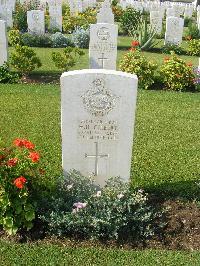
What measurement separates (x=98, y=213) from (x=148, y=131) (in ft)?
11.7

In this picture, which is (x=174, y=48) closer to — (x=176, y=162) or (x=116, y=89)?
(x=176, y=162)

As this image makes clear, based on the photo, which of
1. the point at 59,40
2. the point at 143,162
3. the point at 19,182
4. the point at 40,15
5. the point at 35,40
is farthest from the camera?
the point at 40,15

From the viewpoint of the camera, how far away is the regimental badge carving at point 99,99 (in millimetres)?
4598

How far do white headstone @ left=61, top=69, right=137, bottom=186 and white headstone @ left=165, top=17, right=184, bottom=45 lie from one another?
42.8 ft

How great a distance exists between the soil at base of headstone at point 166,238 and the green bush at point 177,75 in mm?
6373

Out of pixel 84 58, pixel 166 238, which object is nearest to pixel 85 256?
pixel 166 238

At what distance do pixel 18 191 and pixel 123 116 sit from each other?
4.69 feet

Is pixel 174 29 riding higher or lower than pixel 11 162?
higher

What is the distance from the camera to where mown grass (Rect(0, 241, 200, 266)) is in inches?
170

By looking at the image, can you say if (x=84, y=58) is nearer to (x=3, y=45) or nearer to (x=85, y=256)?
(x=3, y=45)

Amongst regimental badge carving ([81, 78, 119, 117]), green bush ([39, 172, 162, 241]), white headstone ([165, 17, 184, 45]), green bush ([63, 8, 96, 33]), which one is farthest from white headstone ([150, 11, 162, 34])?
green bush ([39, 172, 162, 241])

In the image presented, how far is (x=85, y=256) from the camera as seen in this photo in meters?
4.39

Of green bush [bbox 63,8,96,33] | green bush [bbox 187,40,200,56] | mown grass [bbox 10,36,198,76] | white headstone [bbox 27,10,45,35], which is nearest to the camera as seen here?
mown grass [bbox 10,36,198,76]

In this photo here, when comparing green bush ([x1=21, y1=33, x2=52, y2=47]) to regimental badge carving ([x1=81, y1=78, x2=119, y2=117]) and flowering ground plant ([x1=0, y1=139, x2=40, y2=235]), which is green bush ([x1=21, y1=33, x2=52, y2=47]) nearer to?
regimental badge carving ([x1=81, y1=78, x2=119, y2=117])
